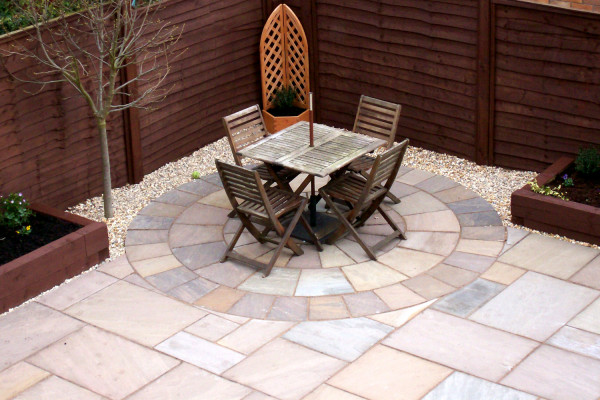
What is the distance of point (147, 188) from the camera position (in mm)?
8984

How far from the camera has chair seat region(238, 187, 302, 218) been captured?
23.9ft

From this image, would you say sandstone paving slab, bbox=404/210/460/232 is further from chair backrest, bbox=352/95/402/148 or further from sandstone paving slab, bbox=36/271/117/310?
sandstone paving slab, bbox=36/271/117/310

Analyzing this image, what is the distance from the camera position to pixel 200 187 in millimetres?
8930

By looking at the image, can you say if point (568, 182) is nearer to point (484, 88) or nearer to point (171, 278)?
point (484, 88)

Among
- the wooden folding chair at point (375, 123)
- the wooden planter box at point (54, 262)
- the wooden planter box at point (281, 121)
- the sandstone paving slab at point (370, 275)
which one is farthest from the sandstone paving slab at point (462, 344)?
the wooden planter box at point (281, 121)

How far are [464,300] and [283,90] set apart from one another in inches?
164

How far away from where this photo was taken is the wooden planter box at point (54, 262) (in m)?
6.91

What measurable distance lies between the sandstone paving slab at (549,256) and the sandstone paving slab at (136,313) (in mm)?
2593

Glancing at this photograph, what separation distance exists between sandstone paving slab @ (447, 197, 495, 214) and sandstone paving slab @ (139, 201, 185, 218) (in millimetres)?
2481

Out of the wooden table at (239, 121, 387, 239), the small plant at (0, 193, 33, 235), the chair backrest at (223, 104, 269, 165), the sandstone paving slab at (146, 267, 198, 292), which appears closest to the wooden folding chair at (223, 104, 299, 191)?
the chair backrest at (223, 104, 269, 165)

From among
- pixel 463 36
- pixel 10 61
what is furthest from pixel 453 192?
pixel 10 61

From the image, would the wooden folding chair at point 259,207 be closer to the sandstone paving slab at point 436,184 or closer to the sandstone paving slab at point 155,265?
the sandstone paving slab at point 155,265

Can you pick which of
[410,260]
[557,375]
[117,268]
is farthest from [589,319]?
[117,268]

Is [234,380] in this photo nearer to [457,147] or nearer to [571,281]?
[571,281]
